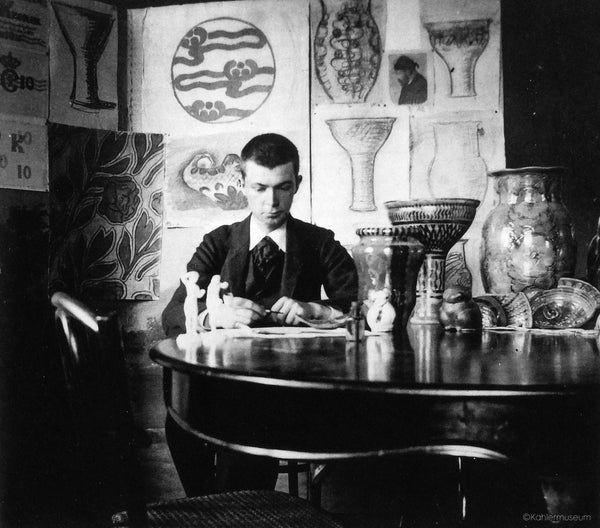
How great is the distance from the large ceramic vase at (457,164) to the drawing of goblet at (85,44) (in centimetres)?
133

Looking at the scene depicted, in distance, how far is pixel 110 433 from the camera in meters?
0.97

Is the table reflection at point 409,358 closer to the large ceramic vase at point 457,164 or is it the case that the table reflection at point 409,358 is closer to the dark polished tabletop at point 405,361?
the dark polished tabletop at point 405,361

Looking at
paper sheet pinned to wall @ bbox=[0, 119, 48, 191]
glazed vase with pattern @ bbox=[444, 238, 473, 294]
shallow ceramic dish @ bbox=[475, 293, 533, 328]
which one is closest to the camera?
shallow ceramic dish @ bbox=[475, 293, 533, 328]

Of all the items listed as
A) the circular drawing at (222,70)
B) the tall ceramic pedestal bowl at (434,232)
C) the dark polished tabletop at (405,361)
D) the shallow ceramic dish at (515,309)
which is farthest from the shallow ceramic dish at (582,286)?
the circular drawing at (222,70)

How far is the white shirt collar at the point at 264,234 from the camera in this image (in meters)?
2.53

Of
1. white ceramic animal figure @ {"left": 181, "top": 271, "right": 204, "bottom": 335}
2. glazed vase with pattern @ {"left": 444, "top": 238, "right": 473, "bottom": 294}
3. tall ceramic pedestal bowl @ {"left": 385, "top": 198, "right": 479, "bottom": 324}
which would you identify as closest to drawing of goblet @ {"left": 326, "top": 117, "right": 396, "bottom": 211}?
glazed vase with pattern @ {"left": 444, "top": 238, "right": 473, "bottom": 294}

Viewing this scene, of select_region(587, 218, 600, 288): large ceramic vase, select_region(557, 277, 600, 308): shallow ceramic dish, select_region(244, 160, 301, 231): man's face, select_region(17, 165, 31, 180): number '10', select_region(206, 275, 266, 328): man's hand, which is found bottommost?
select_region(206, 275, 266, 328): man's hand

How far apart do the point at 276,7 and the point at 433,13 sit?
63 cm

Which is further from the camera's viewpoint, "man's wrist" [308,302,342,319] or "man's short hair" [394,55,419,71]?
"man's short hair" [394,55,419,71]

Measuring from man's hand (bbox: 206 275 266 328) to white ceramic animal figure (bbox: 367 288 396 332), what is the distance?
0.33 metres

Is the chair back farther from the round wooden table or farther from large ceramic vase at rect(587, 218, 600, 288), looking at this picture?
large ceramic vase at rect(587, 218, 600, 288)

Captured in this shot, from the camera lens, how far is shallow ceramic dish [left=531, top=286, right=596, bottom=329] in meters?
1.75

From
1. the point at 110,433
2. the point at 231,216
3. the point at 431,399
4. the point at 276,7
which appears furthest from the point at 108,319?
the point at 276,7

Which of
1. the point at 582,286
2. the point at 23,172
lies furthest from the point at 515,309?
the point at 23,172
